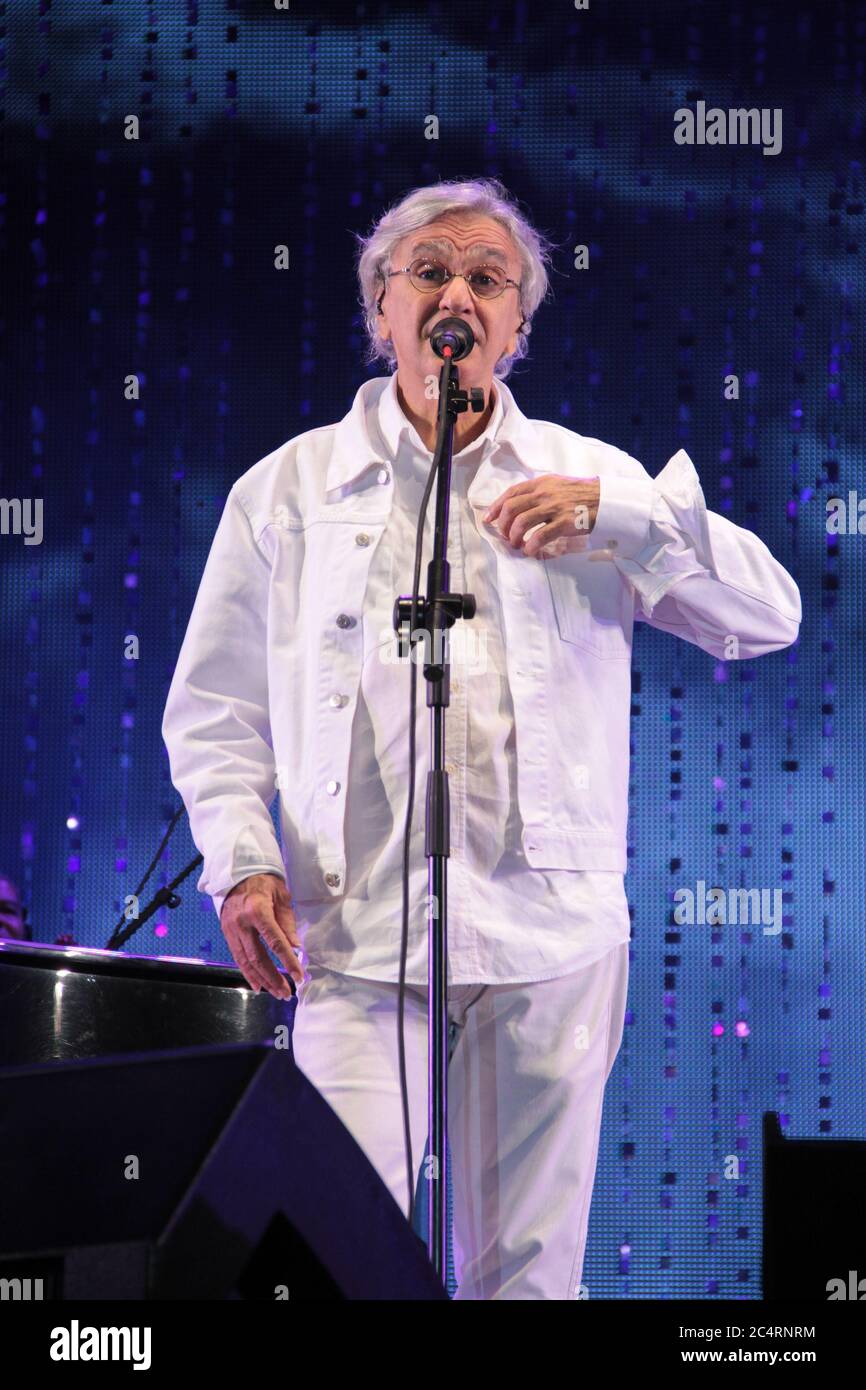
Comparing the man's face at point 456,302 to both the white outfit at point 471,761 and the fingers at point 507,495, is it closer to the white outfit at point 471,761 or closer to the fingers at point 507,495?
the white outfit at point 471,761

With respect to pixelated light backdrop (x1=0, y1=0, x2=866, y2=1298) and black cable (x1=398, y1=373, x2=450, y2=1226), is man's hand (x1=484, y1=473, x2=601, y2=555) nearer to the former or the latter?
black cable (x1=398, y1=373, x2=450, y2=1226)

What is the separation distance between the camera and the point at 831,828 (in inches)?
140

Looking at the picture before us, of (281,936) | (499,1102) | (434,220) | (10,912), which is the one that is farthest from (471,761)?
(10,912)

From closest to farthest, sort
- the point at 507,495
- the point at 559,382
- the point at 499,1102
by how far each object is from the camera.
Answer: the point at 499,1102
the point at 507,495
the point at 559,382

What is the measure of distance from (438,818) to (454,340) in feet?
2.28

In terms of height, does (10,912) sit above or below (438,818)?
below

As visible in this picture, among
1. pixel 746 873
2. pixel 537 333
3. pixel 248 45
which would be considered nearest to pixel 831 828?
pixel 746 873

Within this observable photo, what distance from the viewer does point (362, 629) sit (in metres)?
2.34

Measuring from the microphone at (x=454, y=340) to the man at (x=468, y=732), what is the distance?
15 centimetres

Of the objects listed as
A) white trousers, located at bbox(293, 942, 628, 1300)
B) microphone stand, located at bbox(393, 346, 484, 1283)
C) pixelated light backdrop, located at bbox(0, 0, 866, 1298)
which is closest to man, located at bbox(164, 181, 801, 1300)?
white trousers, located at bbox(293, 942, 628, 1300)

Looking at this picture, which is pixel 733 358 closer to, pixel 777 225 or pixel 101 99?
pixel 777 225

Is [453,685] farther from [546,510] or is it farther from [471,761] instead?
[546,510]
